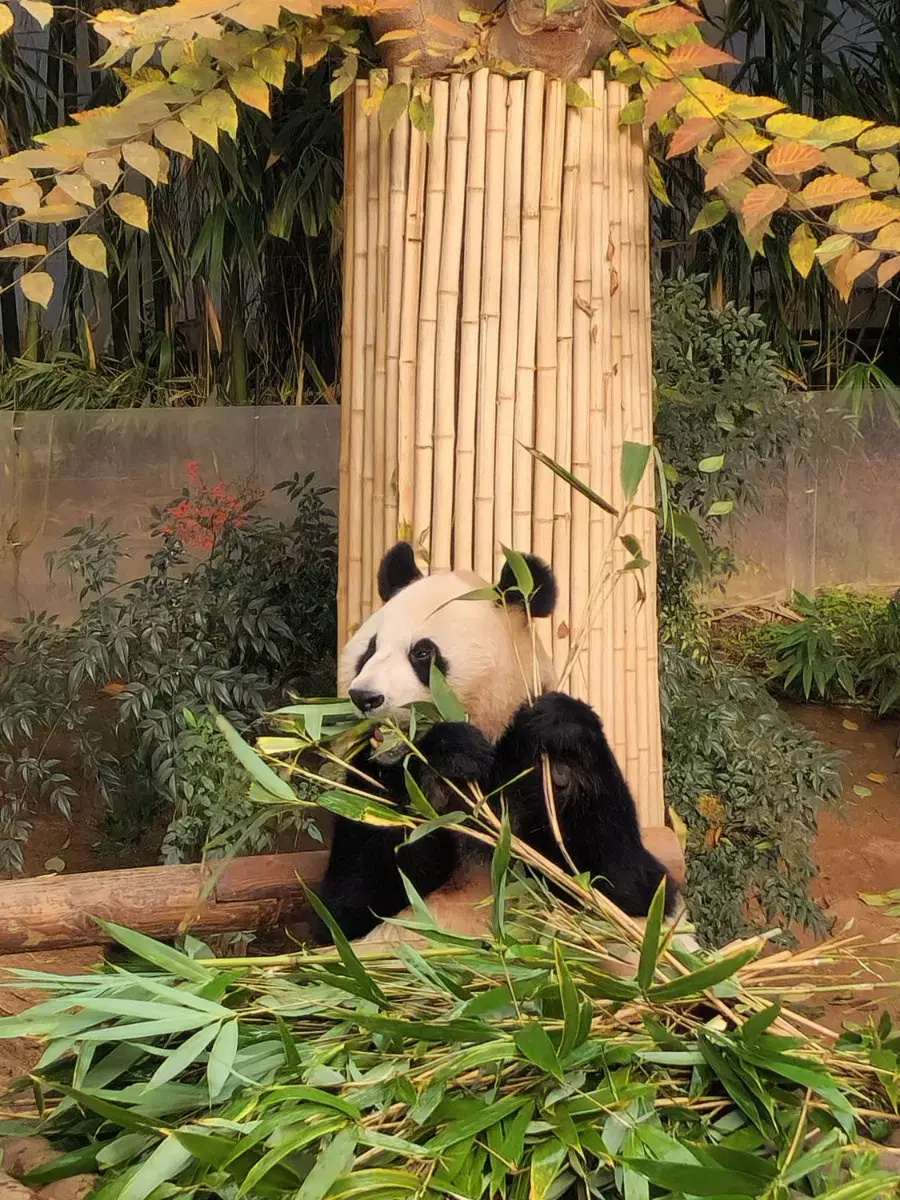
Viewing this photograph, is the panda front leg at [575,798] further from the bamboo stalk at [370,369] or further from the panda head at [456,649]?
the bamboo stalk at [370,369]

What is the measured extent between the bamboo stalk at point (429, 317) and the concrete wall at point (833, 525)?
2.44 meters

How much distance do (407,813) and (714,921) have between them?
111 centimetres

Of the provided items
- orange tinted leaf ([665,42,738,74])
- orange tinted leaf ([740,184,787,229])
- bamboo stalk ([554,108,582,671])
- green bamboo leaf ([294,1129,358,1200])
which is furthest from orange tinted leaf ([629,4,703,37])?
green bamboo leaf ([294,1129,358,1200])

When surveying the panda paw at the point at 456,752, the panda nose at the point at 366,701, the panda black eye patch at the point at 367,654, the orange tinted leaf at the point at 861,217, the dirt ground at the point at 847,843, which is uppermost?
the orange tinted leaf at the point at 861,217

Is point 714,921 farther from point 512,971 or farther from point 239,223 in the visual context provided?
point 239,223

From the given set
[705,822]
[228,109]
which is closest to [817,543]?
[705,822]

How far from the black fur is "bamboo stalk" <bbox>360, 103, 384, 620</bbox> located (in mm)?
306

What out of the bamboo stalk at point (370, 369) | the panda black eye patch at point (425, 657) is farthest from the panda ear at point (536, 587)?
the bamboo stalk at point (370, 369)

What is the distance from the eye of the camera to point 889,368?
3846 millimetres

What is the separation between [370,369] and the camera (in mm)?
1562

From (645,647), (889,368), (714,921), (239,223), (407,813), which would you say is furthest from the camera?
(889,368)

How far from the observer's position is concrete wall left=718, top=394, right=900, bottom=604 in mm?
3785

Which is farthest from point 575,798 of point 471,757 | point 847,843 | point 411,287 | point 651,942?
point 847,843

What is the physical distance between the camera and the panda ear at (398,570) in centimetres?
145
